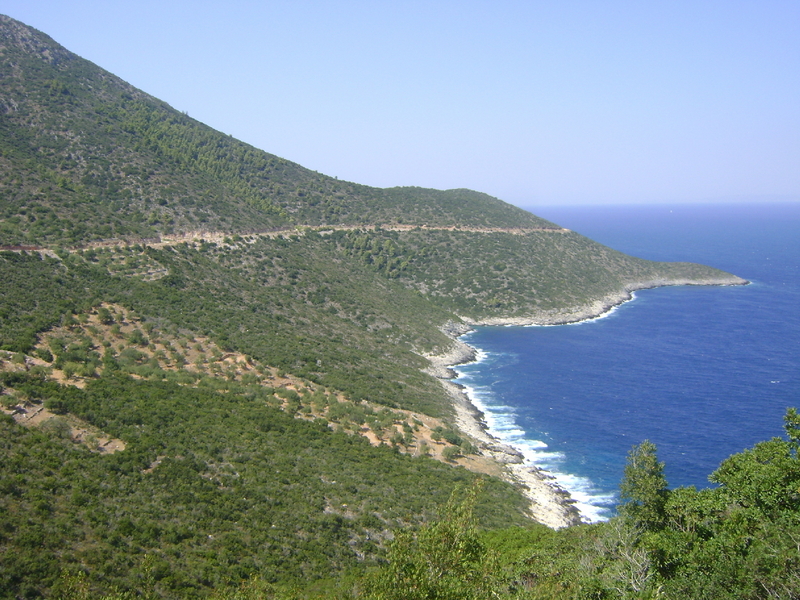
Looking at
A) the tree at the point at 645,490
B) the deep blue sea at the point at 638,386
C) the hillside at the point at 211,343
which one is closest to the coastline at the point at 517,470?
the hillside at the point at 211,343

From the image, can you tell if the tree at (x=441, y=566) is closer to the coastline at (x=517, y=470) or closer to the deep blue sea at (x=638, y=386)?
the coastline at (x=517, y=470)

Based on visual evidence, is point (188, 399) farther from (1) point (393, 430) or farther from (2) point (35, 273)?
(2) point (35, 273)

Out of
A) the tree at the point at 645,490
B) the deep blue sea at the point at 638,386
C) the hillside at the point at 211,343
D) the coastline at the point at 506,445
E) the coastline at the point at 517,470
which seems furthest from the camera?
the deep blue sea at the point at 638,386

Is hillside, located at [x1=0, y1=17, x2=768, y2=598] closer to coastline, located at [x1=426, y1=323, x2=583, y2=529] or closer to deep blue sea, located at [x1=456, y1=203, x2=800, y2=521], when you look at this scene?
coastline, located at [x1=426, y1=323, x2=583, y2=529]

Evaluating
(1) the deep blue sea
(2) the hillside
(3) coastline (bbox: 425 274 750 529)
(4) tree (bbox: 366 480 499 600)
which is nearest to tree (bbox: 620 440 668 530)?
(2) the hillside

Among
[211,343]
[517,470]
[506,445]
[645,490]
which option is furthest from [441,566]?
[211,343]
